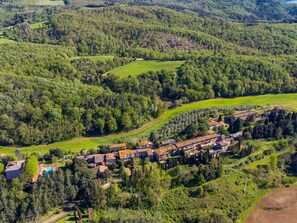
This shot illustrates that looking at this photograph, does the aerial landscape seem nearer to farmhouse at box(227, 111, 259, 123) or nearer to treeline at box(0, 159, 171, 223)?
treeline at box(0, 159, 171, 223)

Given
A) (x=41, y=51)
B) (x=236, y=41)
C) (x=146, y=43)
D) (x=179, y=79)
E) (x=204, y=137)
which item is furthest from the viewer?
(x=236, y=41)

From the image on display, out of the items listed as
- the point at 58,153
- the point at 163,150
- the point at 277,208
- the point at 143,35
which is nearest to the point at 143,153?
the point at 163,150

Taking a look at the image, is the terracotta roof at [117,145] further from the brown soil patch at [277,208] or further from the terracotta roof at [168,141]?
the brown soil patch at [277,208]

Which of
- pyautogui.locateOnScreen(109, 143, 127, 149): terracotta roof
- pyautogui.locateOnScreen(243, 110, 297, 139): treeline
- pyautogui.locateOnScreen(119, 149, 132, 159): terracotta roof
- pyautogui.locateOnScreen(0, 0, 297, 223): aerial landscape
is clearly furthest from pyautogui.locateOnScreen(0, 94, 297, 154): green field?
pyautogui.locateOnScreen(243, 110, 297, 139): treeline

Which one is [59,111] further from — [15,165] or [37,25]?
[37,25]

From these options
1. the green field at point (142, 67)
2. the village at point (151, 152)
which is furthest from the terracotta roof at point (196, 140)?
the green field at point (142, 67)

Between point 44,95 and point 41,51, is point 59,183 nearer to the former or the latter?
point 44,95

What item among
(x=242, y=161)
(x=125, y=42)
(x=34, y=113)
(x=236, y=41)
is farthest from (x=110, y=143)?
(x=236, y=41)
